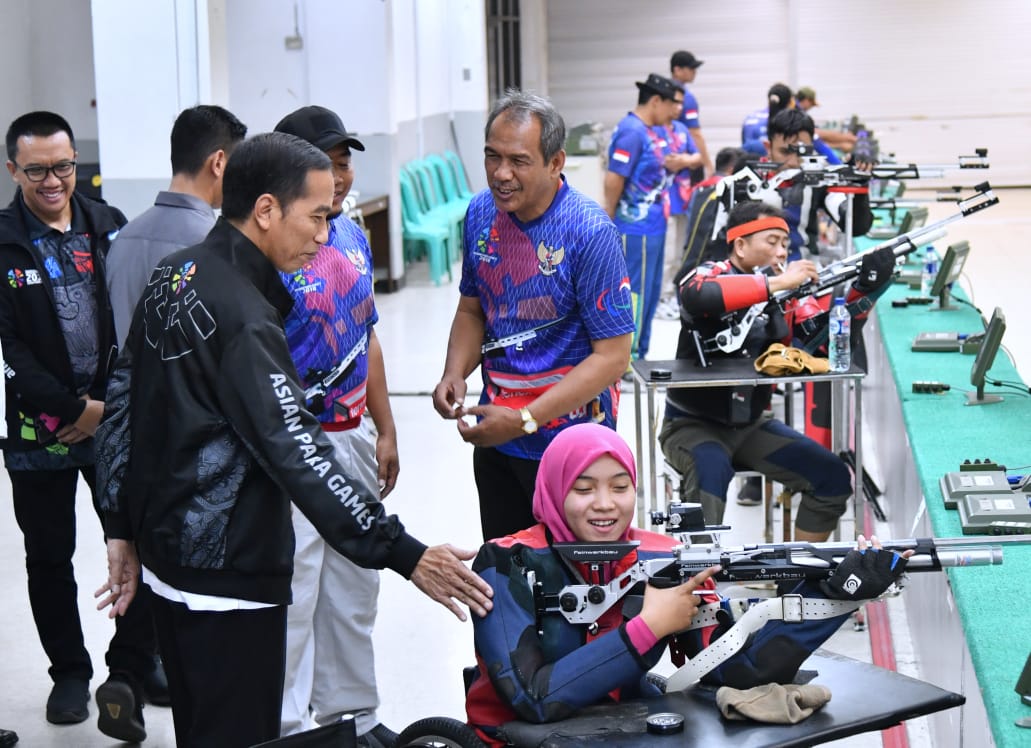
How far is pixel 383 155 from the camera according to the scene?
1127 centimetres

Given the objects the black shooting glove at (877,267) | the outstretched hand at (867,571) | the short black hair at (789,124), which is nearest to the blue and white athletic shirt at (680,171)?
the short black hair at (789,124)

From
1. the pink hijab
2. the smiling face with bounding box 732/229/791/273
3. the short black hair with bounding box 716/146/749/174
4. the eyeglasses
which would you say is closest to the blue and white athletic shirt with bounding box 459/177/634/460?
the pink hijab

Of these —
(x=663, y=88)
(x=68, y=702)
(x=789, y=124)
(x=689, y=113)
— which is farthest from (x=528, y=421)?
(x=689, y=113)

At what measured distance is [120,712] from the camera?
3.57 meters

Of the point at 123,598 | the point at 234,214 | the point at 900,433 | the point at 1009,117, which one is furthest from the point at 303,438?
the point at 1009,117

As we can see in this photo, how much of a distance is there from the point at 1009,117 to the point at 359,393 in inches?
625

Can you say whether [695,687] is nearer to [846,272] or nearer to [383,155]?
[846,272]

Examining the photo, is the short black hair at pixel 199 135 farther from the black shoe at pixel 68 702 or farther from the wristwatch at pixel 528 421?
the black shoe at pixel 68 702

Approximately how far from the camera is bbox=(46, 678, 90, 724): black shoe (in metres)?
3.77

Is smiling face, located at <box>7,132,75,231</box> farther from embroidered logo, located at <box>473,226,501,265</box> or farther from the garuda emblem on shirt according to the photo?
the garuda emblem on shirt

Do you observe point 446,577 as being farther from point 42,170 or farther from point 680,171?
point 680,171

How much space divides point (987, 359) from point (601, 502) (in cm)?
232

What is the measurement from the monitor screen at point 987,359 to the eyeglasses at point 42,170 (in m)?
2.81

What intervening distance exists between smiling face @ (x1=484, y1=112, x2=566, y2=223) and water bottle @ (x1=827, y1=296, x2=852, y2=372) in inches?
67.0
